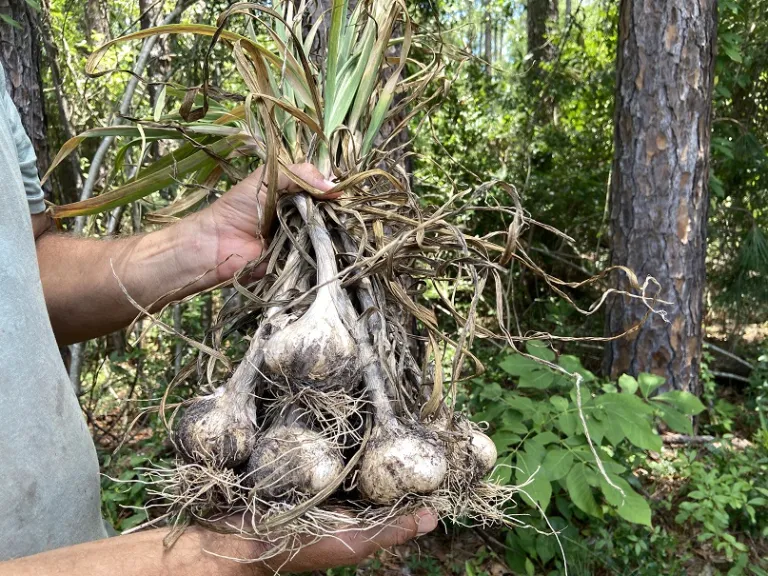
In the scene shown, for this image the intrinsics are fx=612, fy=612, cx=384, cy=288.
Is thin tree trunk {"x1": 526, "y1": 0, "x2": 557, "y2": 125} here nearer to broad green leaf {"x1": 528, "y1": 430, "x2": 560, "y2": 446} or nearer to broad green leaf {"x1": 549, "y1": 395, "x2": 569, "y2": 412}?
broad green leaf {"x1": 549, "y1": 395, "x2": 569, "y2": 412}

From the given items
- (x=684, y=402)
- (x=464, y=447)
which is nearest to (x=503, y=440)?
(x=684, y=402)

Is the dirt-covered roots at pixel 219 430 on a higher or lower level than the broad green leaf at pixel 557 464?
higher

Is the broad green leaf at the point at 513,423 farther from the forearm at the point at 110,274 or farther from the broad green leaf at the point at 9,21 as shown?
the broad green leaf at the point at 9,21

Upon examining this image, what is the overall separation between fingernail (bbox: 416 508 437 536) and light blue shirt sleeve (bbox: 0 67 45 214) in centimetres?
107

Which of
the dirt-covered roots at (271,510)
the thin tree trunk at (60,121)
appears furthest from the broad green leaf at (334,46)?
the thin tree trunk at (60,121)

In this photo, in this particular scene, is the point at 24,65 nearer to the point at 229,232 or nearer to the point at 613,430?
the point at 229,232

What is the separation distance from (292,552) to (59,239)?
0.97m

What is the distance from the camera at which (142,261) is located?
140 cm

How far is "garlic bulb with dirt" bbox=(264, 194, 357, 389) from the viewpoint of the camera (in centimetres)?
102

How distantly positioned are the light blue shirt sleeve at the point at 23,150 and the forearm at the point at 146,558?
0.79 metres

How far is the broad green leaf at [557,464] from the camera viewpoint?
74.8 inches

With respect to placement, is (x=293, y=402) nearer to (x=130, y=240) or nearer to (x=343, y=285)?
(x=343, y=285)

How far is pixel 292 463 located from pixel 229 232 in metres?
0.56

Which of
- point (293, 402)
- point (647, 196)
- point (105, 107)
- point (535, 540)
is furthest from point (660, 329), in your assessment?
point (105, 107)
